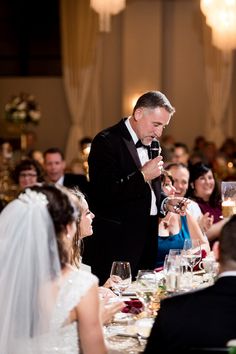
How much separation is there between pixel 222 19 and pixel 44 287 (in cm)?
658

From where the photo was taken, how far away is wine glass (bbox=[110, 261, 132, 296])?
3.24 m

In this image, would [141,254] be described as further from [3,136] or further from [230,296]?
[3,136]

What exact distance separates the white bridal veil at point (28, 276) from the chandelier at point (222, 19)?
19.6 feet

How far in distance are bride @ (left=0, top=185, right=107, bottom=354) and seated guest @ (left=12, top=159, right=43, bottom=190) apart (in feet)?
12.6

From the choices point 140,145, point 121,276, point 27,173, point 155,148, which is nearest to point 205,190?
point 140,145

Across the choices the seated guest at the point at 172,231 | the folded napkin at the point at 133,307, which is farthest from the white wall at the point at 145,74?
the folded napkin at the point at 133,307

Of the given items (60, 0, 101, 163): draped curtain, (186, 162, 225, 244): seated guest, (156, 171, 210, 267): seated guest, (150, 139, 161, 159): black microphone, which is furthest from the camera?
(60, 0, 101, 163): draped curtain

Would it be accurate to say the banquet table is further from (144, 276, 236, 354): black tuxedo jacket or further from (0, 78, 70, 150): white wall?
(0, 78, 70, 150): white wall

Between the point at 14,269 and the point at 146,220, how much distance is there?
1.95 meters

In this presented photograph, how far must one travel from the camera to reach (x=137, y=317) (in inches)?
118

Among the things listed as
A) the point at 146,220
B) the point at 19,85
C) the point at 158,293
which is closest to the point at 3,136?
the point at 19,85

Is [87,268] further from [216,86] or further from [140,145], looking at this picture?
[216,86]

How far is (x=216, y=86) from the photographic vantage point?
12430mm

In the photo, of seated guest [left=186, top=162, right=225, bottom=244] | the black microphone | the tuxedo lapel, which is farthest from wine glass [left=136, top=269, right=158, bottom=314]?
seated guest [left=186, top=162, right=225, bottom=244]
